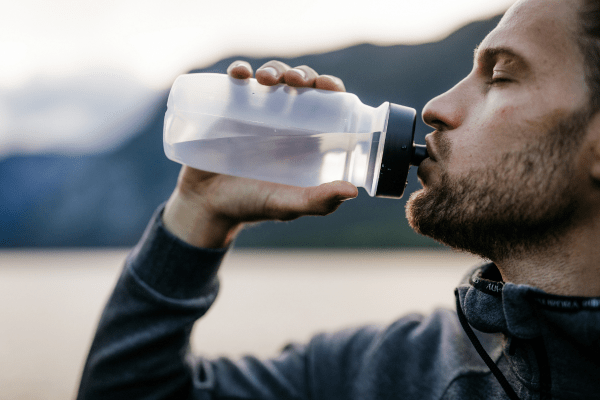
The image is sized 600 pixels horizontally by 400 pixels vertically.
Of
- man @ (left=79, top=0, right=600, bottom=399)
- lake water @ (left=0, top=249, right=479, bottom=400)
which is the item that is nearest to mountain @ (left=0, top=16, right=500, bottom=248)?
lake water @ (left=0, top=249, right=479, bottom=400)

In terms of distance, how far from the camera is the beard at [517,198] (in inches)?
33.4

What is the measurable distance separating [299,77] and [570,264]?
2.39 ft

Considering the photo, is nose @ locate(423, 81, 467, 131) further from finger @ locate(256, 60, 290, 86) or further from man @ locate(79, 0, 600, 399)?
finger @ locate(256, 60, 290, 86)

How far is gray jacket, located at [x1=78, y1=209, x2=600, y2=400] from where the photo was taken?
1.00 m

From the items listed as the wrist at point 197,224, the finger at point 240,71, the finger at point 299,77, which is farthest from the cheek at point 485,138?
the wrist at point 197,224

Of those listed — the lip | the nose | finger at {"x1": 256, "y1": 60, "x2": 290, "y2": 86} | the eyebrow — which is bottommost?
the lip

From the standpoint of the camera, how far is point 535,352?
0.79 metres

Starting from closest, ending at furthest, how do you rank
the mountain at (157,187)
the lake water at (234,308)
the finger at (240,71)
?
the finger at (240,71) → the lake water at (234,308) → the mountain at (157,187)

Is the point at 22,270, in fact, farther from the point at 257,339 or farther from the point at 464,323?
the point at 464,323

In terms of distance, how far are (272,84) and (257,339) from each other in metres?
2.13

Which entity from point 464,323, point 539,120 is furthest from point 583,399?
point 539,120

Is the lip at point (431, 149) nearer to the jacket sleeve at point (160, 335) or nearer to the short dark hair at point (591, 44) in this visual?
the short dark hair at point (591, 44)

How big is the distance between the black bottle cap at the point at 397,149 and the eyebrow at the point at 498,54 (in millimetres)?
209

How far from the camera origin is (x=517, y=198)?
865 millimetres
